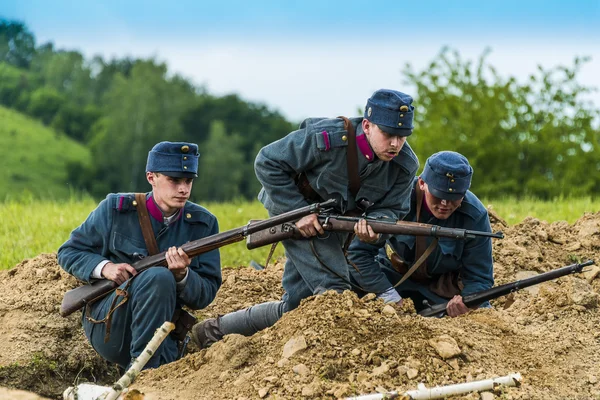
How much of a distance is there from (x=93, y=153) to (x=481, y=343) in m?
67.7

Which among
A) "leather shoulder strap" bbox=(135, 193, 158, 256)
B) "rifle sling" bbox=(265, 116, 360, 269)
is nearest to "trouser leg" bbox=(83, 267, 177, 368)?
"leather shoulder strap" bbox=(135, 193, 158, 256)

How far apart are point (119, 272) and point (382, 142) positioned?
7.35 feet

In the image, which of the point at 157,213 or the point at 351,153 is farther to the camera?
the point at 157,213

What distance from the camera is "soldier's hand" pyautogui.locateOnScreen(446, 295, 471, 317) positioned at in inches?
319

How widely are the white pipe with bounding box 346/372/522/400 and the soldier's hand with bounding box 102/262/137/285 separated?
239 centimetres

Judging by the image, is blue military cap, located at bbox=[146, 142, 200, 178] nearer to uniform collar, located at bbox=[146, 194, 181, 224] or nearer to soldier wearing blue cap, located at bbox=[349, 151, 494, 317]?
uniform collar, located at bbox=[146, 194, 181, 224]

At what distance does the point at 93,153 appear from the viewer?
72312mm

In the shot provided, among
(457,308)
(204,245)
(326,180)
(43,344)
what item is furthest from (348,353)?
(43,344)

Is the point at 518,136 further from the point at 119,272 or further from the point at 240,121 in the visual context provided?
the point at 240,121

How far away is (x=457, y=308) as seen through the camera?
810 cm

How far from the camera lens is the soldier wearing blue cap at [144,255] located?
24.2 feet

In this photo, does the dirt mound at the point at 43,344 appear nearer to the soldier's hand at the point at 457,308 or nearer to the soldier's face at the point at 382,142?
the soldier's hand at the point at 457,308

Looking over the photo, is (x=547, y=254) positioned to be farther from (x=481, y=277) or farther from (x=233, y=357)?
(x=233, y=357)

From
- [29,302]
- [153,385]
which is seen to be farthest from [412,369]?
[29,302]
